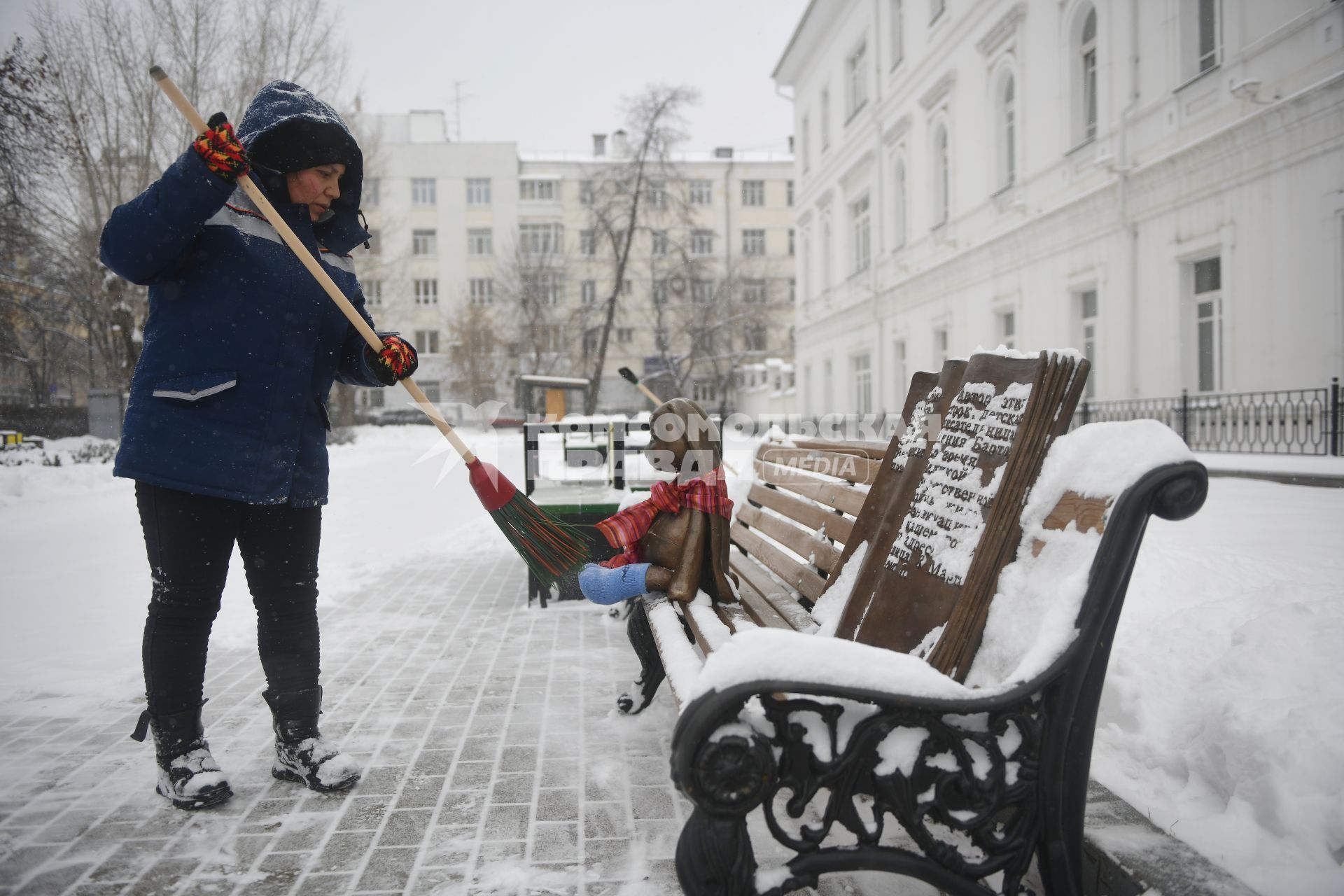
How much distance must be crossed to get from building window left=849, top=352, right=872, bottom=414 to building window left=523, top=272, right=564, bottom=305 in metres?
14.7

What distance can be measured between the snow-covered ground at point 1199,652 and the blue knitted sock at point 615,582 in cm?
156

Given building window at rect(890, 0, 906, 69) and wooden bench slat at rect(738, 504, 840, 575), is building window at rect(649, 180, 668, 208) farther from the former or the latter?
wooden bench slat at rect(738, 504, 840, 575)

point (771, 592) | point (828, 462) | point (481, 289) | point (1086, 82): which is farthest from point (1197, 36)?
point (481, 289)

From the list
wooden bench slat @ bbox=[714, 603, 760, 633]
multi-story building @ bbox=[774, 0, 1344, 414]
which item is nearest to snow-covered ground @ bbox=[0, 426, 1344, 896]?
wooden bench slat @ bbox=[714, 603, 760, 633]

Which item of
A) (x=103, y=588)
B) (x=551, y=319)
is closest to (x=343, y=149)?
(x=103, y=588)

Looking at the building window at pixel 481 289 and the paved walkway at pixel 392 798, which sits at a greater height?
the building window at pixel 481 289

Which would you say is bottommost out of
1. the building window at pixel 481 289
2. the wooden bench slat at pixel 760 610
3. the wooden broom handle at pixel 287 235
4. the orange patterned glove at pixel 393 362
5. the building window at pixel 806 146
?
the wooden bench slat at pixel 760 610

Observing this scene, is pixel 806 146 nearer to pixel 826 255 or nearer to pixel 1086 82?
pixel 826 255

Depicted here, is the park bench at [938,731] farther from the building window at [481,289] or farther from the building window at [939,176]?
the building window at [481,289]

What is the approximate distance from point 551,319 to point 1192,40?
31214 millimetres

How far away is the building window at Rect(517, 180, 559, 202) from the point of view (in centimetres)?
5028

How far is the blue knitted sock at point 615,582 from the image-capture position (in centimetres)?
283

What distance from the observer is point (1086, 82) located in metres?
13.6

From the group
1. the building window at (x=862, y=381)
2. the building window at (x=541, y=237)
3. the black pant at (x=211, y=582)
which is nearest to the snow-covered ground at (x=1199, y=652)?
the black pant at (x=211, y=582)
